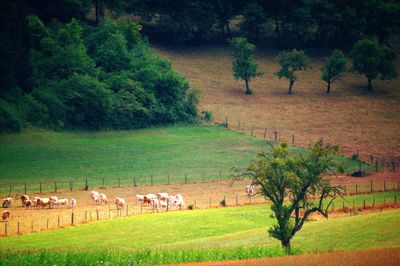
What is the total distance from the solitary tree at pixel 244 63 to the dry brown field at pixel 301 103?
7.69 feet

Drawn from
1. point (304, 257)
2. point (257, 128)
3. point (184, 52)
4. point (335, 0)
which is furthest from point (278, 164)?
point (335, 0)

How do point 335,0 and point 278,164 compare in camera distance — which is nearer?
point 278,164

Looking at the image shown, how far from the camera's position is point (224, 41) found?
138m

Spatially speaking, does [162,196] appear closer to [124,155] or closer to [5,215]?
[5,215]

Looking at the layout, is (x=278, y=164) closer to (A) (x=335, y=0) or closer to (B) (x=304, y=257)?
(B) (x=304, y=257)

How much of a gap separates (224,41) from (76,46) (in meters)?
30.4

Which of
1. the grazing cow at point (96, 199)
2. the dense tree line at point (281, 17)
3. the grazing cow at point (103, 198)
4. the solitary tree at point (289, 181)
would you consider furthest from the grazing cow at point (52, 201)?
the dense tree line at point (281, 17)

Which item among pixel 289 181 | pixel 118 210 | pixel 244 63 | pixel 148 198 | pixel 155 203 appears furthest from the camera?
pixel 244 63

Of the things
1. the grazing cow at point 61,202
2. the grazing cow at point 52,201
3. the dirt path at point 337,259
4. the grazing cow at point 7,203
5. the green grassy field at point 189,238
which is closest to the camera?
the dirt path at point 337,259

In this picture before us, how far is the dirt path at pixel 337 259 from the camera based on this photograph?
4312cm

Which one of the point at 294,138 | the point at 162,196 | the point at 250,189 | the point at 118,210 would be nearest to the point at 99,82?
the point at 294,138

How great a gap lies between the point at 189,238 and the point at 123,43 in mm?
61368

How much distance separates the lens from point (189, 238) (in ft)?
200

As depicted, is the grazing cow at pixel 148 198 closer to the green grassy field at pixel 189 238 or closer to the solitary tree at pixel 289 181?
the green grassy field at pixel 189 238
